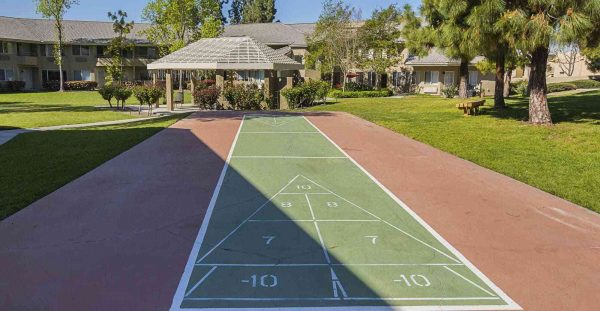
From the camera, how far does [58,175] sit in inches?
435

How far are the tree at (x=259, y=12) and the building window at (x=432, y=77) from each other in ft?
152

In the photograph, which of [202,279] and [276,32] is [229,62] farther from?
[276,32]

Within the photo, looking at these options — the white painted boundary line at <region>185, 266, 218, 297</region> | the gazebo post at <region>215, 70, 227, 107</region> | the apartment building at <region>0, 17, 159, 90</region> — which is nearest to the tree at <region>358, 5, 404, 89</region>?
the gazebo post at <region>215, 70, 227, 107</region>

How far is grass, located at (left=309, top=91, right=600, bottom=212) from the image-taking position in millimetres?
11461

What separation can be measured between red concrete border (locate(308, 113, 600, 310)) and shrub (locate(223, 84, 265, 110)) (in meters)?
16.6

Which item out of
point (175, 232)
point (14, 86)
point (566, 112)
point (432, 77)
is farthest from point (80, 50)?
point (175, 232)

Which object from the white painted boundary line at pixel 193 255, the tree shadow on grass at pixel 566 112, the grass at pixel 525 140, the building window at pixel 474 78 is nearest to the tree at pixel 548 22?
the grass at pixel 525 140

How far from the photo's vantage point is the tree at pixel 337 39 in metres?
45.0

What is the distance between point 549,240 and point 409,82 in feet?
144

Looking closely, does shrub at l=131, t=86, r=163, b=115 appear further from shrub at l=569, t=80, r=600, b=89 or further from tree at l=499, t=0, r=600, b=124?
shrub at l=569, t=80, r=600, b=89

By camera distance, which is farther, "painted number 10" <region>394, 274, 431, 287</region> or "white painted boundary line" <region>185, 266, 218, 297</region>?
"painted number 10" <region>394, 274, 431, 287</region>

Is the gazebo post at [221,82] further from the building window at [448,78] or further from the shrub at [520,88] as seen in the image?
the building window at [448,78]

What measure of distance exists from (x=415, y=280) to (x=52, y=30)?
200ft

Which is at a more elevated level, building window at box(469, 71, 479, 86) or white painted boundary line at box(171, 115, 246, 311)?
building window at box(469, 71, 479, 86)
